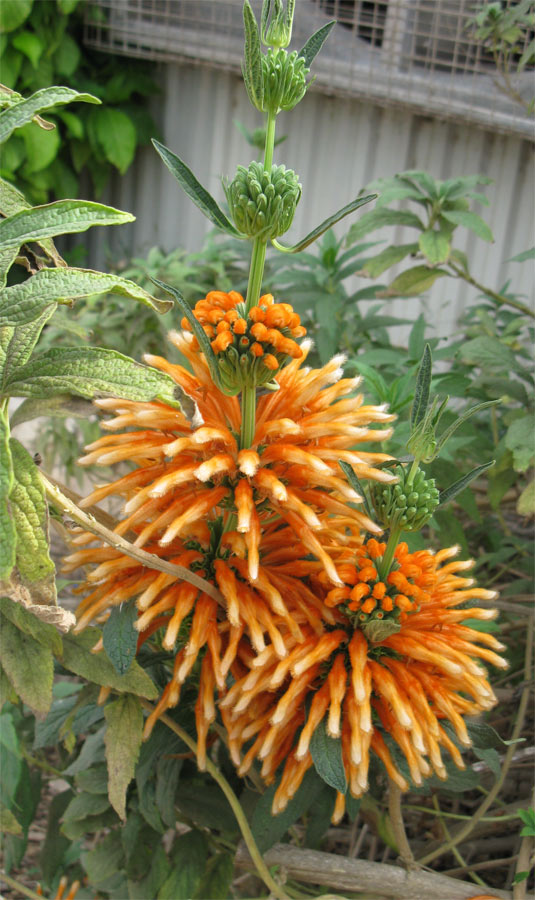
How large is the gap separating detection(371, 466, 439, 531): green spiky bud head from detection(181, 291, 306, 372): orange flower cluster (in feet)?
0.39

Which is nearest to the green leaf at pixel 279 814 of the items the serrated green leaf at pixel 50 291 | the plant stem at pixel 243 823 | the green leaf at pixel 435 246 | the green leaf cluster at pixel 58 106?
the plant stem at pixel 243 823

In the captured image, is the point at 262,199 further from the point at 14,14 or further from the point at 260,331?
the point at 14,14

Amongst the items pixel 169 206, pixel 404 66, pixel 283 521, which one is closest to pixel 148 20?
pixel 169 206

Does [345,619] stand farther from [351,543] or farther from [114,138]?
[114,138]

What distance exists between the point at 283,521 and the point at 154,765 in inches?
11.9

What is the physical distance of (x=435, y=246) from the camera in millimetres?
1217

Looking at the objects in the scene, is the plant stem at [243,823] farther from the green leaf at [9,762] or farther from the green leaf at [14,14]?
the green leaf at [14,14]

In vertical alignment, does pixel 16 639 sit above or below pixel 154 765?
above

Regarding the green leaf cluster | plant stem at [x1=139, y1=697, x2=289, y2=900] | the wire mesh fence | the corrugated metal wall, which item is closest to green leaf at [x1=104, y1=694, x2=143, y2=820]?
plant stem at [x1=139, y1=697, x2=289, y2=900]

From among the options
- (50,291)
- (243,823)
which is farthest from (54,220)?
(243,823)

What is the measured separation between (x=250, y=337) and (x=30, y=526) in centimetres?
19

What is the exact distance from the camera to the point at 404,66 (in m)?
2.26

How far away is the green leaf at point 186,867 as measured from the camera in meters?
0.79

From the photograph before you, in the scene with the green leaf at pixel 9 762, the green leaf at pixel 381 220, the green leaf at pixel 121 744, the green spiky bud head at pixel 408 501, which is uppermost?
the green leaf at pixel 381 220
